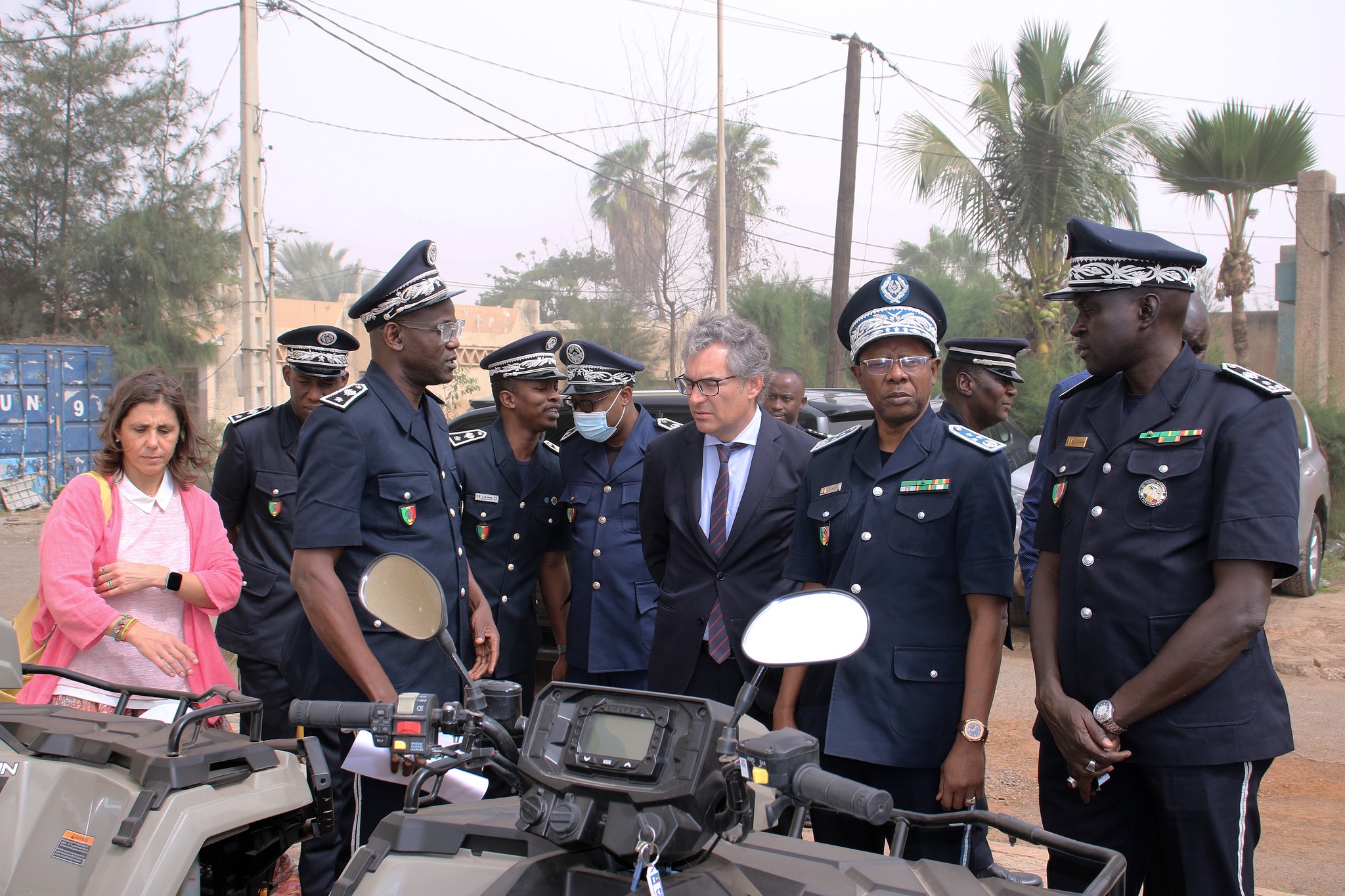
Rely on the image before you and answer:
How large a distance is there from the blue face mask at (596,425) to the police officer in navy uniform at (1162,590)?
7.12 feet

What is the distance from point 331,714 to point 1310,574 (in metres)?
8.90

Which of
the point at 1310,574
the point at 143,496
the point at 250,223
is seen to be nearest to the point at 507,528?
the point at 143,496

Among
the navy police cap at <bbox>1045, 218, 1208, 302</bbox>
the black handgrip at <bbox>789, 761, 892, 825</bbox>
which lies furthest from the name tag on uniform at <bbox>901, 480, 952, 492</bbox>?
the black handgrip at <bbox>789, 761, 892, 825</bbox>

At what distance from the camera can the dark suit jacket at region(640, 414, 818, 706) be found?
3.34m

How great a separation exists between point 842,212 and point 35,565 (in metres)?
11.6

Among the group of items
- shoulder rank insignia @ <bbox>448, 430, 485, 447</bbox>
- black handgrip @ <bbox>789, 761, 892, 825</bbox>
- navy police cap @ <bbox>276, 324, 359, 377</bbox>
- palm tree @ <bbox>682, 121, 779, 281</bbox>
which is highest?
palm tree @ <bbox>682, 121, 779, 281</bbox>

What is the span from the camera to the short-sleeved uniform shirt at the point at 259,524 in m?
4.29

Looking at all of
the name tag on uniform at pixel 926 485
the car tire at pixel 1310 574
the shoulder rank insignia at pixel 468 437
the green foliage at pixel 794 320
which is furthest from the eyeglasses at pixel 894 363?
the green foliage at pixel 794 320

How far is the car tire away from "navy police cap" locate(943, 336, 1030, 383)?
481 cm

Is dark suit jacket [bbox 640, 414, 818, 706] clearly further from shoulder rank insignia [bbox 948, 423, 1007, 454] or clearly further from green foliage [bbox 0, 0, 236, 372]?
green foliage [bbox 0, 0, 236, 372]

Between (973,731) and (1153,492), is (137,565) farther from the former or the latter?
(1153,492)

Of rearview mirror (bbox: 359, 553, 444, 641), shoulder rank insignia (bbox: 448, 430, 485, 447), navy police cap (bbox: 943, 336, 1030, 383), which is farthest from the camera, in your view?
→ navy police cap (bbox: 943, 336, 1030, 383)

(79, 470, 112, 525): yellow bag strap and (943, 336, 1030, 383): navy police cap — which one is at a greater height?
(943, 336, 1030, 383): navy police cap

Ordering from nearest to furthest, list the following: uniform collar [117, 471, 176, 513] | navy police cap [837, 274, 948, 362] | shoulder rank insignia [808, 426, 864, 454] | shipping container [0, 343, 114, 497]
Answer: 1. navy police cap [837, 274, 948, 362]
2. shoulder rank insignia [808, 426, 864, 454]
3. uniform collar [117, 471, 176, 513]
4. shipping container [0, 343, 114, 497]
